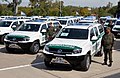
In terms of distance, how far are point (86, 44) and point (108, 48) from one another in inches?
44.1

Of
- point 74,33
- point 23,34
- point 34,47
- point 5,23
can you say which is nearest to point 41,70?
point 74,33

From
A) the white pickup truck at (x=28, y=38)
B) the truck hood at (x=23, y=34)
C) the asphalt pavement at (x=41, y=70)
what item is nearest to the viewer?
the asphalt pavement at (x=41, y=70)

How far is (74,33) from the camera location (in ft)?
37.2

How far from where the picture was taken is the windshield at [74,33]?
11082 millimetres

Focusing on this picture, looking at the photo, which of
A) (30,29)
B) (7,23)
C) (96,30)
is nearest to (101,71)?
(96,30)

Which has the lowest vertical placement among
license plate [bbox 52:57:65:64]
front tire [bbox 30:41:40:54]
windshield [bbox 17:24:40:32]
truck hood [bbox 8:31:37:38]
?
front tire [bbox 30:41:40:54]

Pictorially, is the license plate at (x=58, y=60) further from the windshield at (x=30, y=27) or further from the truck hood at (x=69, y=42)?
the windshield at (x=30, y=27)

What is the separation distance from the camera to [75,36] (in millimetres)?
11133

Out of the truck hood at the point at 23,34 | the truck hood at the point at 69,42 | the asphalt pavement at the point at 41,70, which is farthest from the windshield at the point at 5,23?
the truck hood at the point at 69,42

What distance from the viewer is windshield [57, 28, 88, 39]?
36.4 feet

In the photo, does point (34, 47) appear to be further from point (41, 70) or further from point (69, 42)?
point (69, 42)

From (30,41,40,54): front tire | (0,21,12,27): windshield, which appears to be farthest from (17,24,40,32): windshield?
(0,21,12,27): windshield

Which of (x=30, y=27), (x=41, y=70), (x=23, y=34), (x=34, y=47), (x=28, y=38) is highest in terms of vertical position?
Result: (x=30, y=27)

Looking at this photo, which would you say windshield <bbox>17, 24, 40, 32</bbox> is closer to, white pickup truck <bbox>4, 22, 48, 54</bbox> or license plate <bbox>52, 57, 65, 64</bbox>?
white pickup truck <bbox>4, 22, 48, 54</bbox>
